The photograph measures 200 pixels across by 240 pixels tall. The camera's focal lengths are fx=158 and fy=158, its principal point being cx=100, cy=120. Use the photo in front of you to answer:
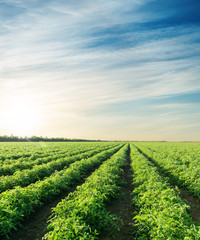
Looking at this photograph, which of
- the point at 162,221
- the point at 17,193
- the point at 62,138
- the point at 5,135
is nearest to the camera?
the point at 162,221

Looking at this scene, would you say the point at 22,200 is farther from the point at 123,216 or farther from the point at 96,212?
the point at 123,216

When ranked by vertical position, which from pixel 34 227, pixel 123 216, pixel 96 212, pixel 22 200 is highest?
pixel 22 200

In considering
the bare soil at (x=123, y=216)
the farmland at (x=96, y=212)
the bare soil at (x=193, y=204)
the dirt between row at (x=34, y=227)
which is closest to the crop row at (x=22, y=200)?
the farmland at (x=96, y=212)

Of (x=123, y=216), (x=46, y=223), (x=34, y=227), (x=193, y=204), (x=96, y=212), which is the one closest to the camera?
(x=96, y=212)

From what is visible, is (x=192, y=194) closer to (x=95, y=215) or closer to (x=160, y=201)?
(x=160, y=201)

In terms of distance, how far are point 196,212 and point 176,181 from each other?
401 cm

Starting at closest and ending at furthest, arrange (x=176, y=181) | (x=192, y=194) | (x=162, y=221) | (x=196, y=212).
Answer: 1. (x=162, y=221)
2. (x=196, y=212)
3. (x=192, y=194)
4. (x=176, y=181)

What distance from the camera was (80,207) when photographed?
17.8ft

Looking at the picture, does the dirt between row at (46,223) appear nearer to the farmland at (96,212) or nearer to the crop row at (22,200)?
the farmland at (96,212)

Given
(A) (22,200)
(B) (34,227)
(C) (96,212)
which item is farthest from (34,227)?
(C) (96,212)

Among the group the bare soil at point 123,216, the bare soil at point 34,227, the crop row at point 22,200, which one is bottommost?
the bare soil at point 34,227

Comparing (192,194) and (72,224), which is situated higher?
(72,224)

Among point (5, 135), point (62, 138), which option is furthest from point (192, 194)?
point (62, 138)

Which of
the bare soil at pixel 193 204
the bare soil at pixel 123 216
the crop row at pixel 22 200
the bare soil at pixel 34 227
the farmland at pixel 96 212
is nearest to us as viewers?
the farmland at pixel 96 212
